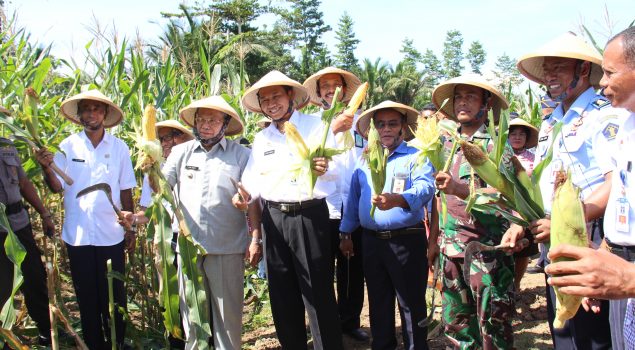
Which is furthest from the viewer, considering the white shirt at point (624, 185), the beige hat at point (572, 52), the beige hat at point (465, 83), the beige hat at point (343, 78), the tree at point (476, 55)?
the tree at point (476, 55)

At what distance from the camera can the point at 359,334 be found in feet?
13.5

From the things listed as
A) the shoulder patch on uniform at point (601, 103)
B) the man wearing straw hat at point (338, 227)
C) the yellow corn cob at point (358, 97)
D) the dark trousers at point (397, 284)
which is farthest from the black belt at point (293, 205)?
the shoulder patch on uniform at point (601, 103)

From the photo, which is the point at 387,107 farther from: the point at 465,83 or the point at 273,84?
the point at 273,84

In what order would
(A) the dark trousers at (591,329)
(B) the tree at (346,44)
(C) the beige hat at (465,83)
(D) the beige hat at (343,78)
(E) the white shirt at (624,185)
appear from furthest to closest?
(B) the tree at (346,44) < (D) the beige hat at (343,78) < (C) the beige hat at (465,83) < (A) the dark trousers at (591,329) < (E) the white shirt at (624,185)

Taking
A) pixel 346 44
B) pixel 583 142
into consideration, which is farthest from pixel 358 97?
pixel 346 44

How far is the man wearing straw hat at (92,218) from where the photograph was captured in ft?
11.0

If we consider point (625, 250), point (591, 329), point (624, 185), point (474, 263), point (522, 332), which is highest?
point (624, 185)

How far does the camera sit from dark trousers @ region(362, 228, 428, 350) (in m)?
3.24

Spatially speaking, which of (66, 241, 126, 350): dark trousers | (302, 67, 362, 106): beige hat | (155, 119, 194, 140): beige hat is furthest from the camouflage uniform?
(155, 119, 194, 140): beige hat

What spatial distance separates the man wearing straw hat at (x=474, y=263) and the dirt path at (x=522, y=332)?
28.0 inches

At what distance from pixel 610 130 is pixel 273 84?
1.92m

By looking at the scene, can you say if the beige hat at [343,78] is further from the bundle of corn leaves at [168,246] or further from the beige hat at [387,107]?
the bundle of corn leaves at [168,246]

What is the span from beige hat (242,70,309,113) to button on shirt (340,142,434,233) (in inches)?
25.7

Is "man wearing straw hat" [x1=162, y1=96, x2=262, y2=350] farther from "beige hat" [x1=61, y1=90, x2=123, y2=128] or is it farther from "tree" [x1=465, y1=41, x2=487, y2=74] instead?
"tree" [x1=465, y1=41, x2=487, y2=74]
